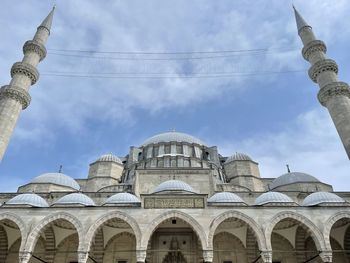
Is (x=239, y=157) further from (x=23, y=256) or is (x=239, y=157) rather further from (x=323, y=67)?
(x=23, y=256)

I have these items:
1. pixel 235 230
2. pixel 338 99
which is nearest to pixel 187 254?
pixel 235 230

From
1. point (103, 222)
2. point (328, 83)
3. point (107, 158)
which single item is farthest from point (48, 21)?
point (328, 83)

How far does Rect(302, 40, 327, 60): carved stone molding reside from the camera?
17.9 meters

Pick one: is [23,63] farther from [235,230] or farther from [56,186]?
[235,230]

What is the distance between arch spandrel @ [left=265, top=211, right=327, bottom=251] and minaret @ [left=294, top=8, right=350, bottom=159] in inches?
217

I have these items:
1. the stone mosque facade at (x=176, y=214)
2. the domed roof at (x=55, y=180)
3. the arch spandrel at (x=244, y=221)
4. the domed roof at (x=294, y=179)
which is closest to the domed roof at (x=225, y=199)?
the stone mosque facade at (x=176, y=214)

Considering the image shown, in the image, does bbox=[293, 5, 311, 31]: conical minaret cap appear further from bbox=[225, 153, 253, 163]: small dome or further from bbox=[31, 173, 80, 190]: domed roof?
bbox=[31, 173, 80, 190]: domed roof

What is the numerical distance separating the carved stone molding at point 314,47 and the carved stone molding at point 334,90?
3153 millimetres

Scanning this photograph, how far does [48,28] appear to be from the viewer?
785 inches

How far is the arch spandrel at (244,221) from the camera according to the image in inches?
399

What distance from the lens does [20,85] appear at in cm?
1609

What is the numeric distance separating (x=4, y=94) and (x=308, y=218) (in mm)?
15504

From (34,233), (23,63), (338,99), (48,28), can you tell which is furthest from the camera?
(48,28)

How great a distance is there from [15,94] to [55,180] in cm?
505
